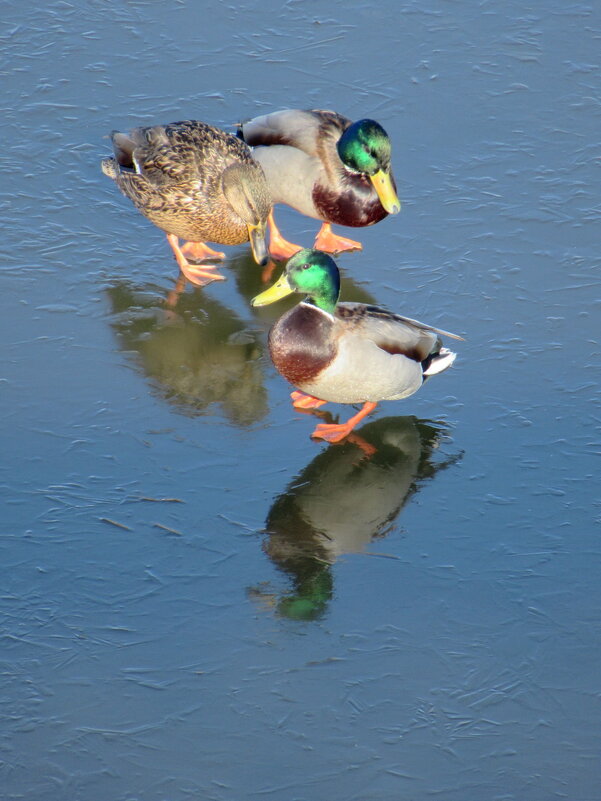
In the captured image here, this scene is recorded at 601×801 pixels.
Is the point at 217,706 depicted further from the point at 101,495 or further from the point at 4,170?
the point at 4,170

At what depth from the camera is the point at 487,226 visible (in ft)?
20.1

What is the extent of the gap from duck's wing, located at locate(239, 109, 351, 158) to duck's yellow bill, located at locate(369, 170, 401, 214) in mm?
390

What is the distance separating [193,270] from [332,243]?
0.79 m

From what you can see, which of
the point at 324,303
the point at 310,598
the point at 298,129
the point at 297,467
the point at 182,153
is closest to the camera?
the point at 310,598

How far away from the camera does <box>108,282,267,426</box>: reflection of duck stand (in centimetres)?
500

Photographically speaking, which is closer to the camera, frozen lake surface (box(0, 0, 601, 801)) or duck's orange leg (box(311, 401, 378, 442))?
frozen lake surface (box(0, 0, 601, 801))

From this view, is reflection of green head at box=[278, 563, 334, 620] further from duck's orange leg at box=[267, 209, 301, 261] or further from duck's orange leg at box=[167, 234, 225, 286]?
duck's orange leg at box=[267, 209, 301, 261]

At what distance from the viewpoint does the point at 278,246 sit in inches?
239

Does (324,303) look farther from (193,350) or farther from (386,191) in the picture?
(386,191)

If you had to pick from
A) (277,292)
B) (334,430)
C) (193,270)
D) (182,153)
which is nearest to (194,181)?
(182,153)

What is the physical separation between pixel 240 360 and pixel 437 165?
6.69 feet

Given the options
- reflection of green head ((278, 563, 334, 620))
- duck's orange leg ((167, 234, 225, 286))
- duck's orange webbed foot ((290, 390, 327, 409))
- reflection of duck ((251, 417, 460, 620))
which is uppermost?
duck's orange leg ((167, 234, 225, 286))

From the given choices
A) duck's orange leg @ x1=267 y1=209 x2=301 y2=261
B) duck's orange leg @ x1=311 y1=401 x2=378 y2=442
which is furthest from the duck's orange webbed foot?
duck's orange leg @ x1=267 y1=209 x2=301 y2=261

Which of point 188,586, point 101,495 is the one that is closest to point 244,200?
point 101,495
